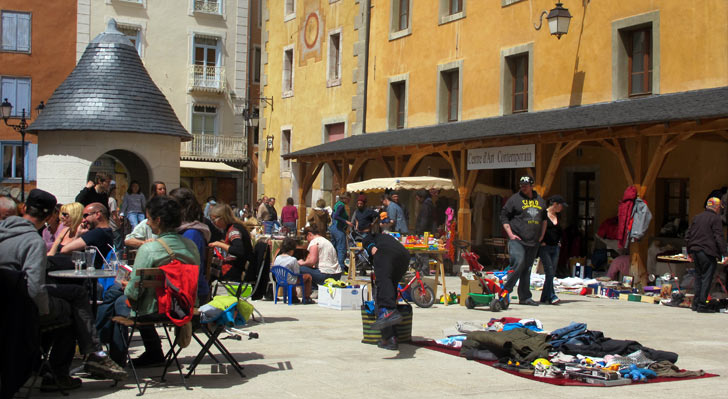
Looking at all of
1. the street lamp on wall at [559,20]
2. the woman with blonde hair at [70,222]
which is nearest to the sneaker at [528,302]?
the woman with blonde hair at [70,222]

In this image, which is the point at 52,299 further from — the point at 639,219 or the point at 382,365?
the point at 639,219

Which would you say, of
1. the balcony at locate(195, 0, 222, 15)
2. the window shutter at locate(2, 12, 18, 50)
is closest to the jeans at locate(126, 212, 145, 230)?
the window shutter at locate(2, 12, 18, 50)

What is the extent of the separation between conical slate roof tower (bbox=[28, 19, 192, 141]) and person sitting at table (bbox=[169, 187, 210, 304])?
9.78m

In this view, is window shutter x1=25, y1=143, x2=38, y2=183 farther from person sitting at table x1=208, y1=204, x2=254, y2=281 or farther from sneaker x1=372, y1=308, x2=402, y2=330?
sneaker x1=372, y1=308, x2=402, y2=330

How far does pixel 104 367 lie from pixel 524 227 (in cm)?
747

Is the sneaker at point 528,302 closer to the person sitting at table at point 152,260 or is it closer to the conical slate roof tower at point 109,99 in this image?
the person sitting at table at point 152,260

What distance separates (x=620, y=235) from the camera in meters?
15.5

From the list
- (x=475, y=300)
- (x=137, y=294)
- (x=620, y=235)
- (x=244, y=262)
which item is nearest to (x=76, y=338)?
(x=137, y=294)

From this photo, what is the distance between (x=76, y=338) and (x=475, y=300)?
684 cm

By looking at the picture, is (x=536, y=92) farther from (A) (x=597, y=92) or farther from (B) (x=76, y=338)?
(B) (x=76, y=338)

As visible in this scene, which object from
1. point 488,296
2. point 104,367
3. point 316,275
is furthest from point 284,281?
point 104,367

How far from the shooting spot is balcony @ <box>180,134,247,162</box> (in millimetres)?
40656

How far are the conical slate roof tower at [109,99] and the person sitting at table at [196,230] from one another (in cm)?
978

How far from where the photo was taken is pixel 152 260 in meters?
6.54
